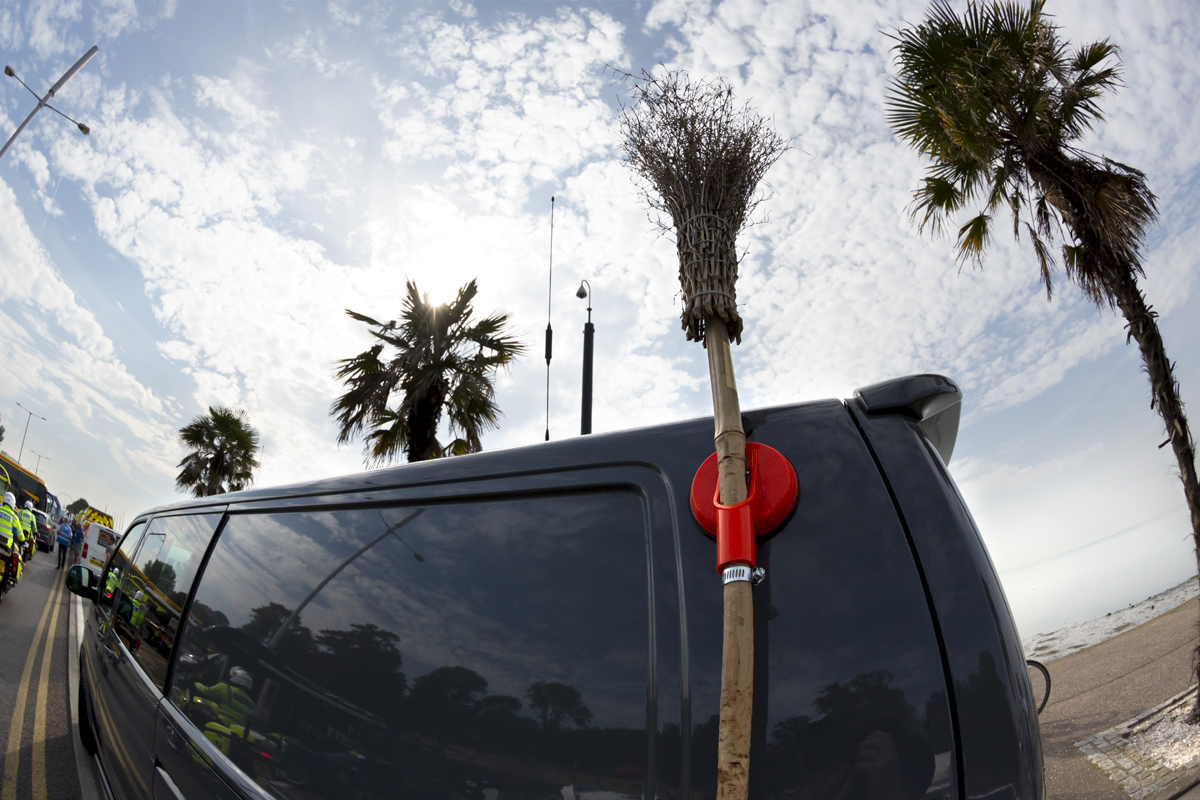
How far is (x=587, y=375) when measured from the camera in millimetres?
8359

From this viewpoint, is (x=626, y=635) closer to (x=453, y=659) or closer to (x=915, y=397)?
(x=453, y=659)

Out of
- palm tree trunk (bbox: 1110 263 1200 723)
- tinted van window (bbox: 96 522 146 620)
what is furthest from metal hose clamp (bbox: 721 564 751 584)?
palm tree trunk (bbox: 1110 263 1200 723)

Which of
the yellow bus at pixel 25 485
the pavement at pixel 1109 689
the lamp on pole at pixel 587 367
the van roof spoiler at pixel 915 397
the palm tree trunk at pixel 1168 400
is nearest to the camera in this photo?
the van roof spoiler at pixel 915 397

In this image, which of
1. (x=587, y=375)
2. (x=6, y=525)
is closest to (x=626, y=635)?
(x=587, y=375)

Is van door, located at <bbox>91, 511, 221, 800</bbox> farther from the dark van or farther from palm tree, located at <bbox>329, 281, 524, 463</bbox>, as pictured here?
palm tree, located at <bbox>329, 281, 524, 463</bbox>

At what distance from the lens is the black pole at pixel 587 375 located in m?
8.21

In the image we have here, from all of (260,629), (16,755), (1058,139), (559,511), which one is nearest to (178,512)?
(260,629)

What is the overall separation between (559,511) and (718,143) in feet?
5.31

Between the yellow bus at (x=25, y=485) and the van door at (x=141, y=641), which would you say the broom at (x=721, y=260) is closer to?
the van door at (x=141, y=641)

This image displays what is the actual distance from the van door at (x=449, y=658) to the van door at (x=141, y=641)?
0.70 m

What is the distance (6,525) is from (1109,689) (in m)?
14.6

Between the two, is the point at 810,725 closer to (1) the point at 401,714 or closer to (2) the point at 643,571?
(2) the point at 643,571

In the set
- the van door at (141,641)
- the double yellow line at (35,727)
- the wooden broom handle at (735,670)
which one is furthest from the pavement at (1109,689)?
the double yellow line at (35,727)

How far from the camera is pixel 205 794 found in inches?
65.0
